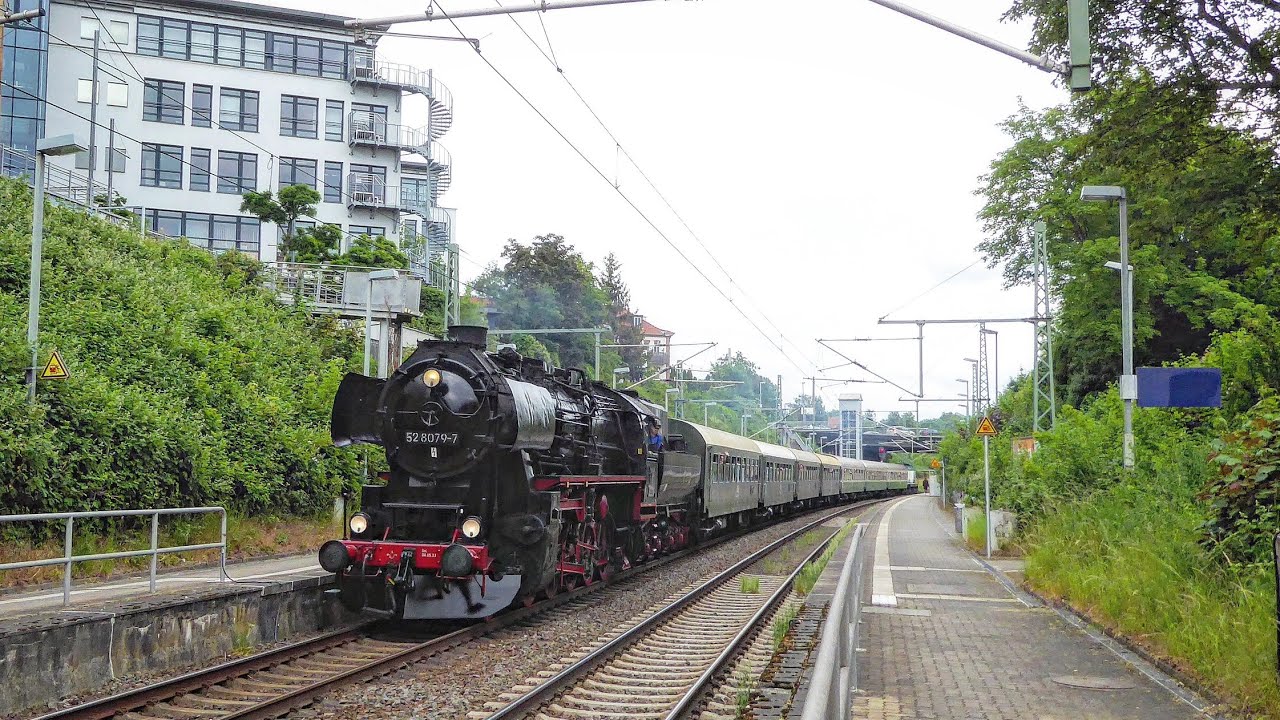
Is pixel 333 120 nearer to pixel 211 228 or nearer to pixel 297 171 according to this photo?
pixel 297 171

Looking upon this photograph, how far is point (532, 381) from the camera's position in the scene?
531 inches

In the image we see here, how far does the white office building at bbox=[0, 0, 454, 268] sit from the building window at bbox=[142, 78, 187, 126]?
0.06 m

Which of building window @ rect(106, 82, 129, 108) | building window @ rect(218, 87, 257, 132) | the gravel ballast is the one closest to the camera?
the gravel ballast

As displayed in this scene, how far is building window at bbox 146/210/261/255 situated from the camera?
42250 millimetres

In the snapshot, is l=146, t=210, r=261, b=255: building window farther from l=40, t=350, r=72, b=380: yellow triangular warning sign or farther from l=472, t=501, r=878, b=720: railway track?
l=472, t=501, r=878, b=720: railway track

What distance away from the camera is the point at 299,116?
4400 centimetres

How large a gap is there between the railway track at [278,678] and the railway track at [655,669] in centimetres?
146

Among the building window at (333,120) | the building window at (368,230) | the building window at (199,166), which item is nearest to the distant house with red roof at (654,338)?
the building window at (368,230)

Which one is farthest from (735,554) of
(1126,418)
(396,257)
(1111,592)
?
(396,257)

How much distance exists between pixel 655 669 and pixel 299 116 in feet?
130

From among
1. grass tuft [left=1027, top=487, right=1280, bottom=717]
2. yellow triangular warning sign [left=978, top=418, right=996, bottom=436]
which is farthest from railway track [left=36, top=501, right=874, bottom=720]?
yellow triangular warning sign [left=978, top=418, right=996, bottom=436]

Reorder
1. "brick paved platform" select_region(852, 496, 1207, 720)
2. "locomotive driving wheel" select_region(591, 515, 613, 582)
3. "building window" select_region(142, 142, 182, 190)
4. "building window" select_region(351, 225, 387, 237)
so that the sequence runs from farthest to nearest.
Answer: "building window" select_region(351, 225, 387, 237) < "building window" select_region(142, 142, 182, 190) < "locomotive driving wheel" select_region(591, 515, 613, 582) < "brick paved platform" select_region(852, 496, 1207, 720)

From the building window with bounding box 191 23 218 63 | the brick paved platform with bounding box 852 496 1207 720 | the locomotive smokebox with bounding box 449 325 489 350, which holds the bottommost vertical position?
the brick paved platform with bounding box 852 496 1207 720

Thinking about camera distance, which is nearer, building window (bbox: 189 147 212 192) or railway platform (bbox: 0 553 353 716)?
railway platform (bbox: 0 553 353 716)
